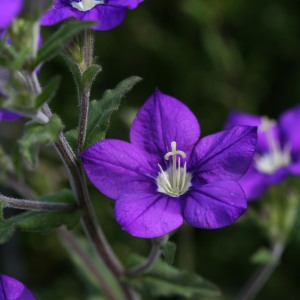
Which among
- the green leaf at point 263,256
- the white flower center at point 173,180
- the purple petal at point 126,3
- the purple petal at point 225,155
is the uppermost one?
the purple petal at point 126,3

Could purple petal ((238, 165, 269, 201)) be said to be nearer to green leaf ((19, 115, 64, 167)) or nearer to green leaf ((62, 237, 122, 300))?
green leaf ((62, 237, 122, 300))

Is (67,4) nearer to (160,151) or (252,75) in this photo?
(160,151)

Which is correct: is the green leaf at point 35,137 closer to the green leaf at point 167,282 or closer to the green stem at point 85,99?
the green stem at point 85,99

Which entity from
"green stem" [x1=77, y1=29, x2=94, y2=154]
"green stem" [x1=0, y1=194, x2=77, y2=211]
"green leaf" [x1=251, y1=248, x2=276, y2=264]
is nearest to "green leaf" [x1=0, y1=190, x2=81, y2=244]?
"green stem" [x1=0, y1=194, x2=77, y2=211]

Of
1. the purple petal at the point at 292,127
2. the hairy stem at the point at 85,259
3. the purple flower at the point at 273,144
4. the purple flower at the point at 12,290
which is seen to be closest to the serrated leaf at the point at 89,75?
the purple flower at the point at 12,290

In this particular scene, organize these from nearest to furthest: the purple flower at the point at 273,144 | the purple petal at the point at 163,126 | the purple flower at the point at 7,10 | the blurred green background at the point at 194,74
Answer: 1. the purple flower at the point at 7,10
2. the purple petal at the point at 163,126
3. the purple flower at the point at 273,144
4. the blurred green background at the point at 194,74

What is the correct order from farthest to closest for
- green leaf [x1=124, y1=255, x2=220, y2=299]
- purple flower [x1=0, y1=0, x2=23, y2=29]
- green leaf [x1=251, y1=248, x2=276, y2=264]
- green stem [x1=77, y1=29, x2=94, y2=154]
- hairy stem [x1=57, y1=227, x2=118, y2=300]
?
hairy stem [x1=57, y1=227, x2=118, y2=300] → green leaf [x1=251, y1=248, x2=276, y2=264] → green leaf [x1=124, y1=255, x2=220, y2=299] → green stem [x1=77, y1=29, x2=94, y2=154] → purple flower [x1=0, y1=0, x2=23, y2=29]

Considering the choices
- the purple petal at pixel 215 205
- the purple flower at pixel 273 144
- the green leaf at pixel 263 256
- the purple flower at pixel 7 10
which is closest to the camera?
the purple flower at pixel 7 10
